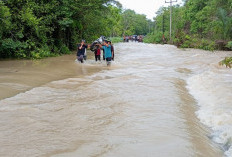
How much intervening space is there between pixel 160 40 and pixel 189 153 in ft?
153

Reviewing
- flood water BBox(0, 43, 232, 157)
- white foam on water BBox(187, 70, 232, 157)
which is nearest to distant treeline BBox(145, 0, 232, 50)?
white foam on water BBox(187, 70, 232, 157)

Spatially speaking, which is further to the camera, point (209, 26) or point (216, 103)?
point (209, 26)

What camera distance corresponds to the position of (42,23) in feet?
51.0

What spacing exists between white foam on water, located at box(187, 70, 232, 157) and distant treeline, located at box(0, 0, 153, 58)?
29.7 ft

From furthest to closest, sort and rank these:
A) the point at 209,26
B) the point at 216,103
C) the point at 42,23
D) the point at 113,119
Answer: the point at 209,26
the point at 42,23
the point at 216,103
the point at 113,119

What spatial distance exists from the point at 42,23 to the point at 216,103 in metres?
12.1

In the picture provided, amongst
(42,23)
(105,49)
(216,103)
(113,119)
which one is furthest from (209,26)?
(113,119)

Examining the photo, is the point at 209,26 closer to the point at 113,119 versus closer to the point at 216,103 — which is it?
the point at 216,103

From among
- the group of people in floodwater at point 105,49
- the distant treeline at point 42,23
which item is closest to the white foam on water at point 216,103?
the group of people in floodwater at point 105,49

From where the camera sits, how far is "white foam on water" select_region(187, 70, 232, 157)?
13.5ft

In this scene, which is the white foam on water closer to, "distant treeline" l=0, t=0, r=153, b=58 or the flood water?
the flood water

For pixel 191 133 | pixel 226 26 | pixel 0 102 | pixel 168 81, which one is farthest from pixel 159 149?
pixel 226 26

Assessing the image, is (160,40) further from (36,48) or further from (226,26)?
(36,48)

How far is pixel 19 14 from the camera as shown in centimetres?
1443
